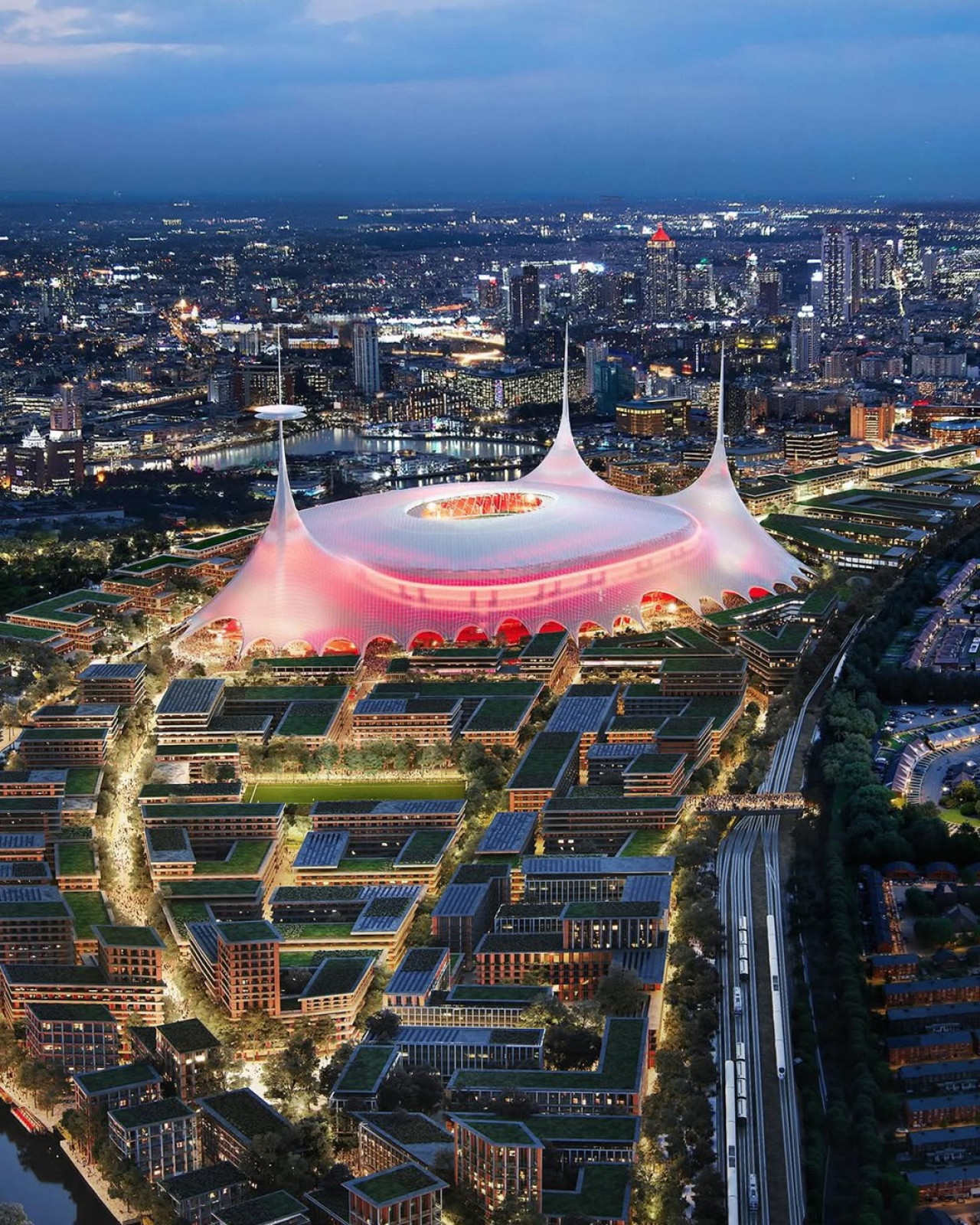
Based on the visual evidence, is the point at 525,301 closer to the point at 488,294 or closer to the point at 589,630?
the point at 488,294

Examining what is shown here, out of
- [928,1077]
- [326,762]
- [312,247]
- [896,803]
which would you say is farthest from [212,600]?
[312,247]

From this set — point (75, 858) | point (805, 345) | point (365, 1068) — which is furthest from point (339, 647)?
point (805, 345)

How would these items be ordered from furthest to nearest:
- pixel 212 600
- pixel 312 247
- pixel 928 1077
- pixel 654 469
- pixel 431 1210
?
pixel 312 247 → pixel 654 469 → pixel 212 600 → pixel 928 1077 → pixel 431 1210

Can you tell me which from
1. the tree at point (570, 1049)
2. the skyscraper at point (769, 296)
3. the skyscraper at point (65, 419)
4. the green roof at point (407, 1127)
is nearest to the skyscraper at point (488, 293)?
the skyscraper at point (769, 296)

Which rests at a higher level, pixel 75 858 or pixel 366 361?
pixel 75 858

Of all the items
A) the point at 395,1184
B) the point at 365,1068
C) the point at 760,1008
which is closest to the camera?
the point at 395,1184

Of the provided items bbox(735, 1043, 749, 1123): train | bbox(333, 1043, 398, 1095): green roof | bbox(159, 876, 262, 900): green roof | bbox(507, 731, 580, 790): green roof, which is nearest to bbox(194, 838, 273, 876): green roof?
bbox(159, 876, 262, 900): green roof

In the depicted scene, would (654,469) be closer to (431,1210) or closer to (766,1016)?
(766,1016)
